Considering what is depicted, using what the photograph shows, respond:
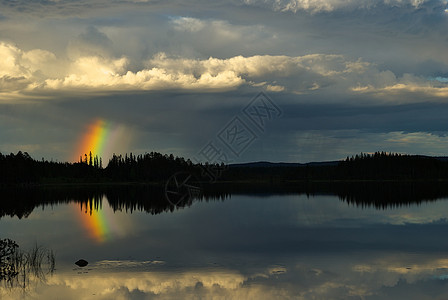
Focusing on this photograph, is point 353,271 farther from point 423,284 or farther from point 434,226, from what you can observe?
point 434,226

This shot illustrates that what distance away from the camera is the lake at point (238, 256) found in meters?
24.9

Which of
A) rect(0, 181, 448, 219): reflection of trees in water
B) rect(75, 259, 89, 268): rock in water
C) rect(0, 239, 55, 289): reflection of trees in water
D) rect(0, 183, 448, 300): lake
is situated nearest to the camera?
rect(0, 183, 448, 300): lake

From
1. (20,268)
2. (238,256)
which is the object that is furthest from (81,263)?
(238,256)

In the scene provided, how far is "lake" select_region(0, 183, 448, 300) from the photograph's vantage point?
24859mm

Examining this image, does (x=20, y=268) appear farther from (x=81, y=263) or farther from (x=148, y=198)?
(x=148, y=198)

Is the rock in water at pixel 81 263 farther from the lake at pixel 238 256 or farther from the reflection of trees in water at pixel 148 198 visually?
the reflection of trees in water at pixel 148 198

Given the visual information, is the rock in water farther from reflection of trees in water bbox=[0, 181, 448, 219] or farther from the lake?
reflection of trees in water bbox=[0, 181, 448, 219]

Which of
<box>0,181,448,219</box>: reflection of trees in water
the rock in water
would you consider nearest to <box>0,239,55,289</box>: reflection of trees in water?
the rock in water

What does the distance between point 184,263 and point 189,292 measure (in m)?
7.63

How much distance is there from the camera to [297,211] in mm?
72312

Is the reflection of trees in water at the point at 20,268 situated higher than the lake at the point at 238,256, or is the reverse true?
the reflection of trees in water at the point at 20,268

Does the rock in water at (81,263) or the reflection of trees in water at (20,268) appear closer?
the reflection of trees in water at (20,268)

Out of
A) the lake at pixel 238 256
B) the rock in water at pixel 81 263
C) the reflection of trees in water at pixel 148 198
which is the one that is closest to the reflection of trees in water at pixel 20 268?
the lake at pixel 238 256

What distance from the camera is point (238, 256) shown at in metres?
34.7
